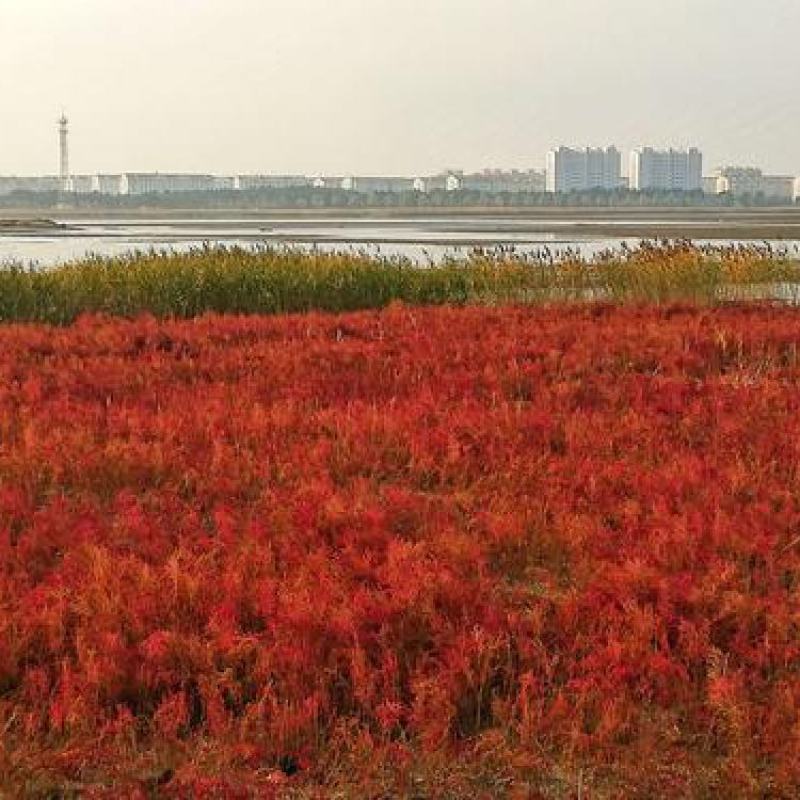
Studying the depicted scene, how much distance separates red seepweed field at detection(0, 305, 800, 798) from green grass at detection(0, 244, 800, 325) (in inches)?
414

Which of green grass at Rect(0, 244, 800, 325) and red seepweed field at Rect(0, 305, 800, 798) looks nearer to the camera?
red seepweed field at Rect(0, 305, 800, 798)

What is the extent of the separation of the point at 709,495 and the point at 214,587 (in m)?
3.68

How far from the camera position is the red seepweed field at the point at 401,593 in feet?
14.6

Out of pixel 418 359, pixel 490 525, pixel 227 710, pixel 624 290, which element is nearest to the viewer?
pixel 227 710

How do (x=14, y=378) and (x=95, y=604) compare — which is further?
(x=14, y=378)

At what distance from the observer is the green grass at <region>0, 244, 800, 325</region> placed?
2239 centimetres

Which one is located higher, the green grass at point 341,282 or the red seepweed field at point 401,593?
the green grass at point 341,282

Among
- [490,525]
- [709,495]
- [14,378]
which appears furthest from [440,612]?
[14,378]

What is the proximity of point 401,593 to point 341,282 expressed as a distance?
18.5 metres

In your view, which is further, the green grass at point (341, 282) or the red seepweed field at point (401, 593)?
the green grass at point (341, 282)

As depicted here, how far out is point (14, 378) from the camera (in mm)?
13609

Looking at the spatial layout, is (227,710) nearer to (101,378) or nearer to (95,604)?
(95,604)

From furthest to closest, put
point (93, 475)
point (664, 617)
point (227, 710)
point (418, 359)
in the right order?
1. point (418, 359)
2. point (93, 475)
3. point (664, 617)
4. point (227, 710)

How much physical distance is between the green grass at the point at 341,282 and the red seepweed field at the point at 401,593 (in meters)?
10.5
